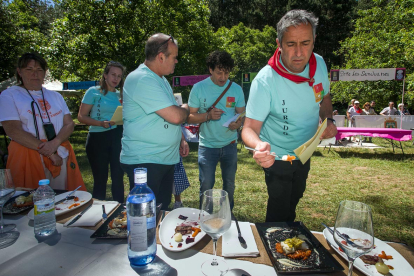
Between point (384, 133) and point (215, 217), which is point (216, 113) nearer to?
point (215, 217)

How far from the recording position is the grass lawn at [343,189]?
342cm

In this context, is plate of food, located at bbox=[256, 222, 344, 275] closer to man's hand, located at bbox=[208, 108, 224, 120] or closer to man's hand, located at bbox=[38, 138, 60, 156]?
man's hand, located at bbox=[208, 108, 224, 120]

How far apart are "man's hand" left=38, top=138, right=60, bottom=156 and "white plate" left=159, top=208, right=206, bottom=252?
4.43 ft

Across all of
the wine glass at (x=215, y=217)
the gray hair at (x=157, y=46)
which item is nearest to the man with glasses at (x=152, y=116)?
the gray hair at (x=157, y=46)

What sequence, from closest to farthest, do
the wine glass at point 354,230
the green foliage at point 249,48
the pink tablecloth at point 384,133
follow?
the wine glass at point 354,230
the pink tablecloth at point 384,133
the green foliage at point 249,48

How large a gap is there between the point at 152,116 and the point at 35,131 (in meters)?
1.16

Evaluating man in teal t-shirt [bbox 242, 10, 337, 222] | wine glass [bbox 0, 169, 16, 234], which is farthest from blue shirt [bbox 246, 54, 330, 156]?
wine glass [bbox 0, 169, 16, 234]

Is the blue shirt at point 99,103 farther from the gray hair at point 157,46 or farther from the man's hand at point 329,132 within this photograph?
the man's hand at point 329,132

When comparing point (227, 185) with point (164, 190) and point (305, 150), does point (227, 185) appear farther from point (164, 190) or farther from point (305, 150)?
point (305, 150)

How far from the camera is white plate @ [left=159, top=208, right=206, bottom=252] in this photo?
114 centimetres

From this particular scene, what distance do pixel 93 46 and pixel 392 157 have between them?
11.2 metres

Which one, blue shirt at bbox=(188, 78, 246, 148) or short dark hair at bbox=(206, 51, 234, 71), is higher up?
short dark hair at bbox=(206, 51, 234, 71)

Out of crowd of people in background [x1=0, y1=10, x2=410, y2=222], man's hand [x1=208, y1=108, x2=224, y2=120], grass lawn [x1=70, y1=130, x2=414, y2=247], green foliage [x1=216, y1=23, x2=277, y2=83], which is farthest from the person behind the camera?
green foliage [x1=216, y1=23, x2=277, y2=83]

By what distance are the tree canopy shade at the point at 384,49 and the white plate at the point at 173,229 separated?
46.5ft
